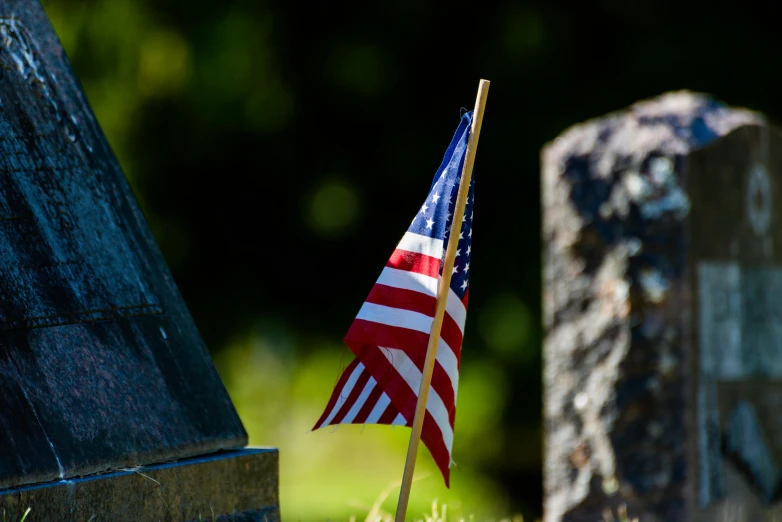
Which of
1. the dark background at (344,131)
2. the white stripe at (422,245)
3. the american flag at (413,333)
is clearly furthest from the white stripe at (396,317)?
the dark background at (344,131)

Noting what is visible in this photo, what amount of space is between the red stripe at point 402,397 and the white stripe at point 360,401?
6cm

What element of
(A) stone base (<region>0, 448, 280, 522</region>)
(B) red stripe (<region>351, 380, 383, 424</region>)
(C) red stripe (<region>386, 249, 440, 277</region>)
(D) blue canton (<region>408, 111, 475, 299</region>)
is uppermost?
(D) blue canton (<region>408, 111, 475, 299</region>)

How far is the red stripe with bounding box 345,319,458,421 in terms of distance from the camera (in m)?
3.41

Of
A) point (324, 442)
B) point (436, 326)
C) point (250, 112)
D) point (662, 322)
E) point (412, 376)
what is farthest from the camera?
point (324, 442)

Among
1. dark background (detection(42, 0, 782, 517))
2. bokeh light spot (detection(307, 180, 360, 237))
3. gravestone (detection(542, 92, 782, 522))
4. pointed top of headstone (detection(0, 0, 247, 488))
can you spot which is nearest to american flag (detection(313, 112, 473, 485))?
pointed top of headstone (detection(0, 0, 247, 488))

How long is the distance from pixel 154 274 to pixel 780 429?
427cm

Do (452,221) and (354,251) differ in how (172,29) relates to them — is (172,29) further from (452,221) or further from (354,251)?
(452,221)

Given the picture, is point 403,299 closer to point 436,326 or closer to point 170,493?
point 436,326

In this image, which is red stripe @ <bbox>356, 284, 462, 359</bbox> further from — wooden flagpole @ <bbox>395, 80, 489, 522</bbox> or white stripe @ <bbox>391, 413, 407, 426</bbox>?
white stripe @ <bbox>391, 413, 407, 426</bbox>

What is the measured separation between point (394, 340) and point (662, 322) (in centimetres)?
296

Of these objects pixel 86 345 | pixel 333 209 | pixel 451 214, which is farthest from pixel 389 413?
pixel 333 209

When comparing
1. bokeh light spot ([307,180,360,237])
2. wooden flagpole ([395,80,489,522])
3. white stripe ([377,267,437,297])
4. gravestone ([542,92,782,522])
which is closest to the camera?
wooden flagpole ([395,80,489,522])

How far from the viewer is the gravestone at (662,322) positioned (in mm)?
5941

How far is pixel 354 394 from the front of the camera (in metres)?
3.53
